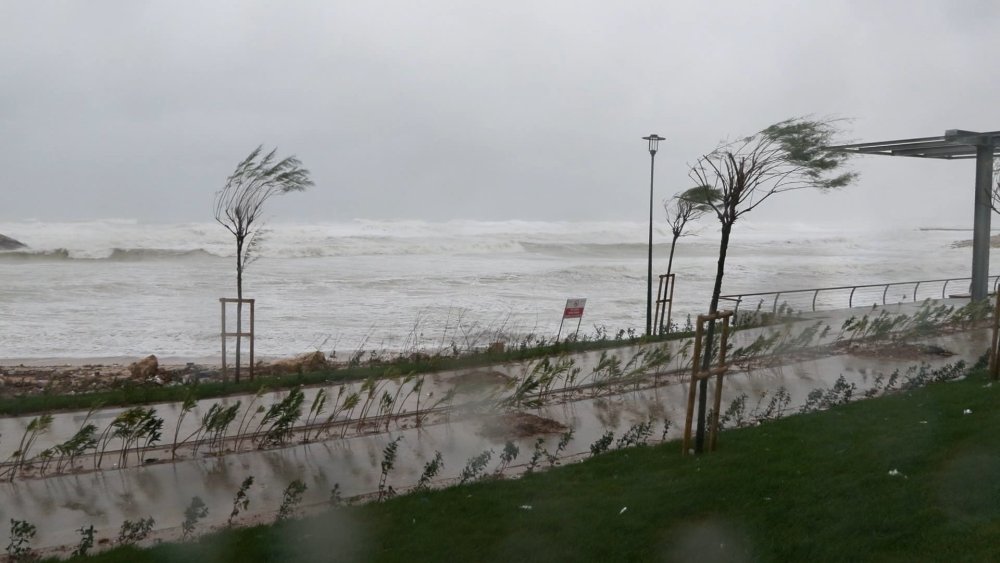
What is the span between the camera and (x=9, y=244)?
53062 millimetres

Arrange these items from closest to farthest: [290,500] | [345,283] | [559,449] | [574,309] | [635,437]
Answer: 1. [290,500]
2. [559,449]
3. [635,437]
4. [574,309]
5. [345,283]

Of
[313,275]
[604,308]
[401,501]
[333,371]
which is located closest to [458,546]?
[401,501]

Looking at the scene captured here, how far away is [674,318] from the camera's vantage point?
23328 mm

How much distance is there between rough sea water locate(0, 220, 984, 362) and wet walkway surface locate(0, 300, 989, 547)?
5.47 m

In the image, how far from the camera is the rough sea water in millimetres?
18594

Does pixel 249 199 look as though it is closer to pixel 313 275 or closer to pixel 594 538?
pixel 594 538

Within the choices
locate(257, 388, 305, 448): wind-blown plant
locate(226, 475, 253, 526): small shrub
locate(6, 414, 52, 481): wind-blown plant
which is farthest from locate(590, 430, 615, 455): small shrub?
locate(6, 414, 52, 481): wind-blown plant

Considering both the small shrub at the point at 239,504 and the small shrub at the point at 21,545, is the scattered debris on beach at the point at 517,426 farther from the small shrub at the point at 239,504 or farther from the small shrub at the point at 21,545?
the small shrub at the point at 21,545

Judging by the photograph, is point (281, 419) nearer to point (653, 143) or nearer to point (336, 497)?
point (336, 497)

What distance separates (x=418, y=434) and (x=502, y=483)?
232cm

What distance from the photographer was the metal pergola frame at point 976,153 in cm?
1756

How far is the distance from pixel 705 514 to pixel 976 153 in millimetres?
17174

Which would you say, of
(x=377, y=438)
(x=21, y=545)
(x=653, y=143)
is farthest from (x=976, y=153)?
(x=21, y=545)

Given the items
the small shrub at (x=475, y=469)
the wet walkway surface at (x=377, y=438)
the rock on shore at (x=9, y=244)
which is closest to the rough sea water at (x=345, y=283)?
the rock on shore at (x=9, y=244)
